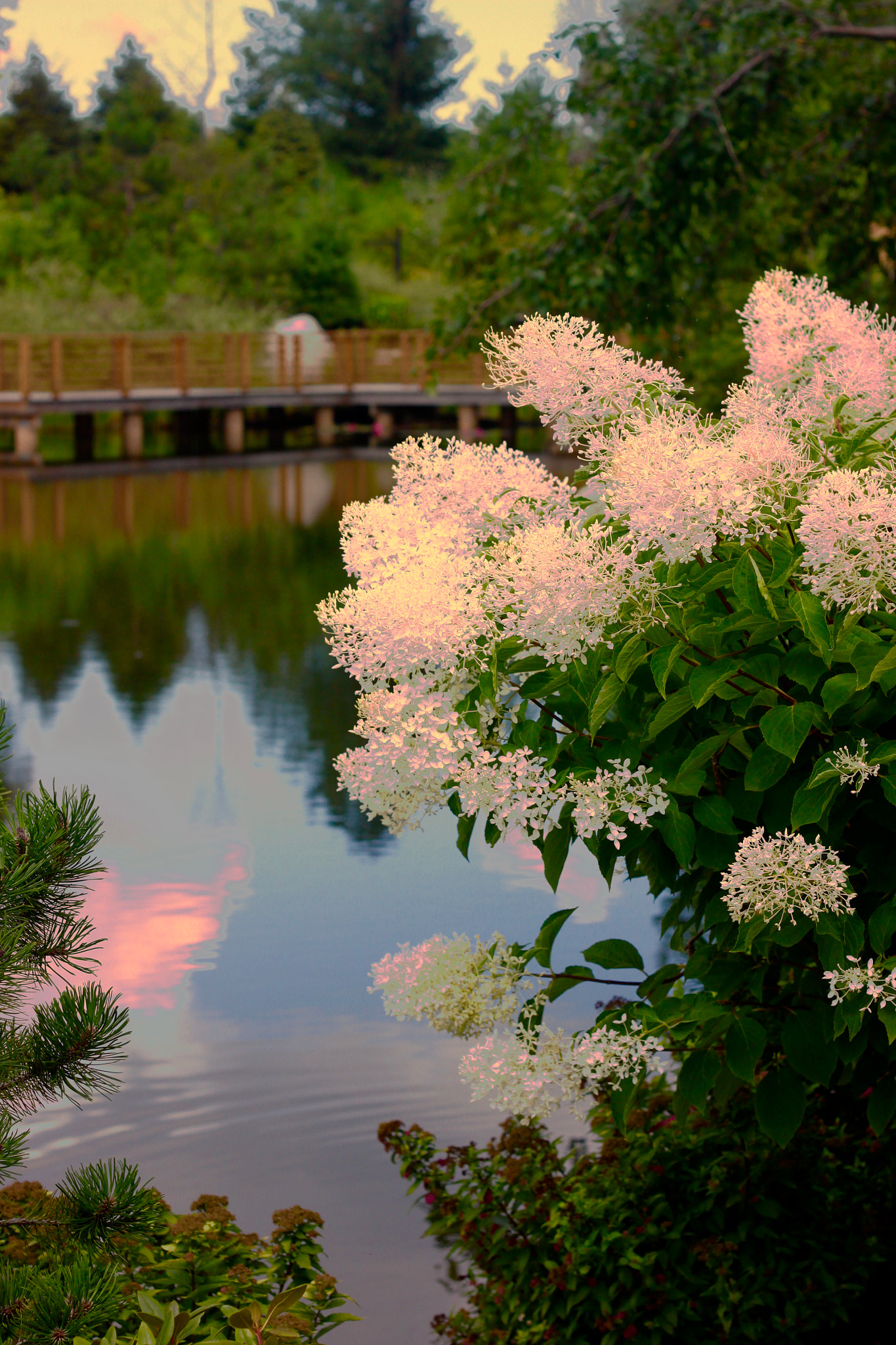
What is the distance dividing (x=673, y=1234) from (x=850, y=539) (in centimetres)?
202

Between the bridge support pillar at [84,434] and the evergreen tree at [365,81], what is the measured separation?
102ft

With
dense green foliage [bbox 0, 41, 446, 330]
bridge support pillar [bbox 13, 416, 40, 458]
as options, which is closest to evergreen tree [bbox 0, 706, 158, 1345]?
bridge support pillar [bbox 13, 416, 40, 458]

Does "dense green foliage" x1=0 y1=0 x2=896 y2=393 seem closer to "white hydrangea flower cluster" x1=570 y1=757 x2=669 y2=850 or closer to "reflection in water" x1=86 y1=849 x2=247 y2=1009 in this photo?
"reflection in water" x1=86 y1=849 x2=247 y2=1009

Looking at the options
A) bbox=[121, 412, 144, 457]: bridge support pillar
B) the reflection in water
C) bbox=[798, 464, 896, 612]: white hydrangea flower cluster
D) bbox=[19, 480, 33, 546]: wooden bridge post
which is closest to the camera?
bbox=[798, 464, 896, 612]: white hydrangea flower cluster

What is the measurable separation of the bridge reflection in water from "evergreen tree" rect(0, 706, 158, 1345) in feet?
50.1

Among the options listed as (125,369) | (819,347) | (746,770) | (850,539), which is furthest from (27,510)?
(850,539)

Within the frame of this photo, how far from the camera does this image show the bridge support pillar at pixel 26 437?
25.7 metres

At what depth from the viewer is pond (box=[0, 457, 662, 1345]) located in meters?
4.27

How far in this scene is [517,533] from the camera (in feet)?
7.83

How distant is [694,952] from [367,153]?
57524 mm

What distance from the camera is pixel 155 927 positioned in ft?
20.2

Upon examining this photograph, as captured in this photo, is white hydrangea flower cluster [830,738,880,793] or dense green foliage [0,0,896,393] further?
dense green foliage [0,0,896,393]

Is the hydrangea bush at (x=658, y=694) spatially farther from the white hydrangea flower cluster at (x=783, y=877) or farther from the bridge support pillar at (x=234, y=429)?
the bridge support pillar at (x=234, y=429)

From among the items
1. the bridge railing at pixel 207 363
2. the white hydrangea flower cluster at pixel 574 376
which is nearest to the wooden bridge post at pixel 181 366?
the bridge railing at pixel 207 363
